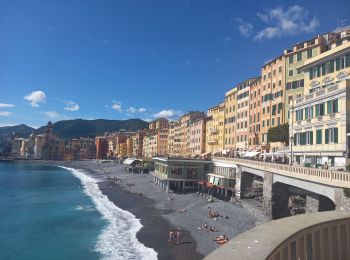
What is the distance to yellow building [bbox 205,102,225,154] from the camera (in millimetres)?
108975

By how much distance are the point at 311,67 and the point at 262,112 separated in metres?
28.1

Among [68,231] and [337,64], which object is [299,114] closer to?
[337,64]

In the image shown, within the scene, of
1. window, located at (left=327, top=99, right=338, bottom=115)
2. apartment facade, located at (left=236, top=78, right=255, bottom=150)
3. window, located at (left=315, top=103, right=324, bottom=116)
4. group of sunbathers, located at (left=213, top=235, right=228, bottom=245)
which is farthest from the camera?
apartment facade, located at (left=236, top=78, right=255, bottom=150)

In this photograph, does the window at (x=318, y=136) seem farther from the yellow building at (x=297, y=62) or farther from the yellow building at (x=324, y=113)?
the yellow building at (x=297, y=62)

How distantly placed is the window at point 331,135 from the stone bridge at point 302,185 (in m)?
7.00

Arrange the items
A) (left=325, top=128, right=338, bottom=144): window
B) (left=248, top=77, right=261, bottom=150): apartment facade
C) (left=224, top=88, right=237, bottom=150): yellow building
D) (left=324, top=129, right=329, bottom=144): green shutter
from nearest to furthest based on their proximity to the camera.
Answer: (left=325, top=128, right=338, bottom=144): window, (left=324, top=129, right=329, bottom=144): green shutter, (left=248, top=77, right=261, bottom=150): apartment facade, (left=224, top=88, right=237, bottom=150): yellow building

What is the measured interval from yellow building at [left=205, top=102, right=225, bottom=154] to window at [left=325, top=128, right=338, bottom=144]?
62.8 meters

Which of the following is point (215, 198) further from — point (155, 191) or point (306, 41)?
point (306, 41)

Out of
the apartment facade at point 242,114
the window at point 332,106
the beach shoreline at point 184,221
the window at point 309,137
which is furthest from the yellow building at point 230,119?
the window at point 332,106

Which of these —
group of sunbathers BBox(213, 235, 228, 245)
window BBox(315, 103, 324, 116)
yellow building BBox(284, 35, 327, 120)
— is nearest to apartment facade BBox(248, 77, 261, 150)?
yellow building BBox(284, 35, 327, 120)

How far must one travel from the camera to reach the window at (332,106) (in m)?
41.8

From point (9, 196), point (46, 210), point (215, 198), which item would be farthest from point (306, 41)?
point (9, 196)

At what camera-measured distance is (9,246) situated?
42.6 m

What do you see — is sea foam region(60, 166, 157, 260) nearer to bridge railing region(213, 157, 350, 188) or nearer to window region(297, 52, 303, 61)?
bridge railing region(213, 157, 350, 188)
